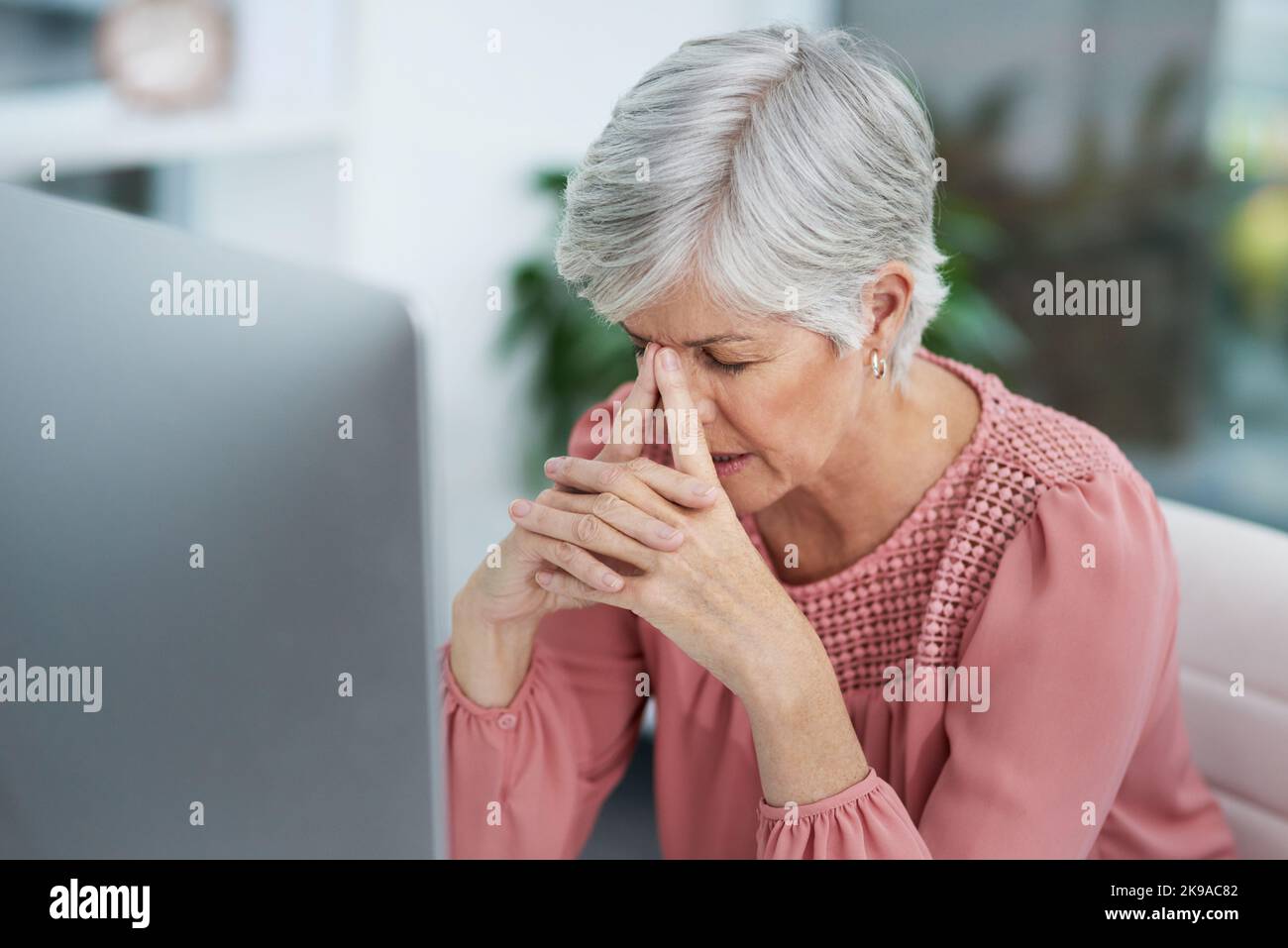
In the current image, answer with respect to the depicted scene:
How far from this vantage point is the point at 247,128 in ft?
6.68

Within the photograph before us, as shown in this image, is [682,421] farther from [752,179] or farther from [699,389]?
[752,179]

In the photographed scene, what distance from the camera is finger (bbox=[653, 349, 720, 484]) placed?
868 mm

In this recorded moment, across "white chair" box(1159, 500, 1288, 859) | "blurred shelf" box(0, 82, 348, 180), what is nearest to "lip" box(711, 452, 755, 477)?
"white chair" box(1159, 500, 1288, 859)

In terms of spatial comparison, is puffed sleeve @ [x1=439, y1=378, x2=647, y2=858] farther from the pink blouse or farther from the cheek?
the cheek

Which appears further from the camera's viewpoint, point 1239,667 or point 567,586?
point 1239,667

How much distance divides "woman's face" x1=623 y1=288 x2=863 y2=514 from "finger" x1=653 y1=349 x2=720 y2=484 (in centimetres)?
2

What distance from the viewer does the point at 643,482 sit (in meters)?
0.86

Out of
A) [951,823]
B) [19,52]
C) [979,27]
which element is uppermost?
[979,27]

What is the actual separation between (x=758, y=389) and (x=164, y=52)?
1598 mm

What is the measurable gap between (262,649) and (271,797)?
0.24ft

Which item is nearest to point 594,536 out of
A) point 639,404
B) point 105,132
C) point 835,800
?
point 639,404

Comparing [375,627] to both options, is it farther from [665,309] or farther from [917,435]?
[917,435]
